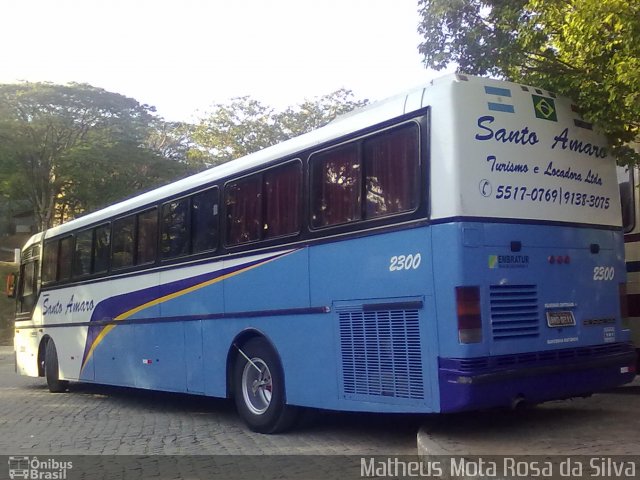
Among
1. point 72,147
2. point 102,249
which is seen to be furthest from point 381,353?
point 72,147

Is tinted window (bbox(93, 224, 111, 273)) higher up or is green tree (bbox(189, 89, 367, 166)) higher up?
green tree (bbox(189, 89, 367, 166))

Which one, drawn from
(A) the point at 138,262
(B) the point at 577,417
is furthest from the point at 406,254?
(A) the point at 138,262

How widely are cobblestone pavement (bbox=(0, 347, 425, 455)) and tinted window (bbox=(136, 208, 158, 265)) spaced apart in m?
2.39

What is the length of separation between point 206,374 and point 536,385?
4404 mm

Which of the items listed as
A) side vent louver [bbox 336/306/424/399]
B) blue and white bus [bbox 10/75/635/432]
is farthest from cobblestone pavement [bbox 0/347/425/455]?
side vent louver [bbox 336/306/424/399]

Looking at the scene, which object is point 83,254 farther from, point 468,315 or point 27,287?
point 468,315

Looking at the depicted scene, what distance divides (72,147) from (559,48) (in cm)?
2719

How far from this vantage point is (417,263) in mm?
6121

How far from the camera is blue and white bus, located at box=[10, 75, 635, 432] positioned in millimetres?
5992

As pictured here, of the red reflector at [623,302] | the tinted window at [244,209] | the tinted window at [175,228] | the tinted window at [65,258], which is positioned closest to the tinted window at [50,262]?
the tinted window at [65,258]

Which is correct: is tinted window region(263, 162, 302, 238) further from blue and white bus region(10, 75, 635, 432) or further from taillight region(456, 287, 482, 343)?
taillight region(456, 287, 482, 343)

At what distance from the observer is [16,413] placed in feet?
34.6

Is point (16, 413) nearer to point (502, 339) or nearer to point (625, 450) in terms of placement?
point (502, 339)

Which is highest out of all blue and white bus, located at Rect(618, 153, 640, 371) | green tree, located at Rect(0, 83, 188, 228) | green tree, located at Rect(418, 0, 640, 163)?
green tree, located at Rect(0, 83, 188, 228)
